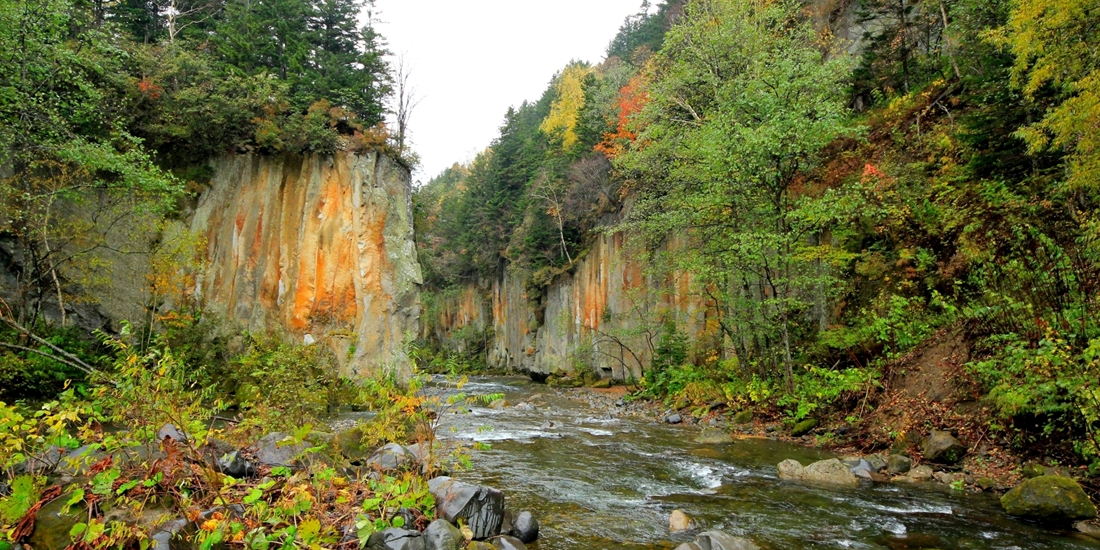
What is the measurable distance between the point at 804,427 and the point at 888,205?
5084mm

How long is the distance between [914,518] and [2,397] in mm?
15685

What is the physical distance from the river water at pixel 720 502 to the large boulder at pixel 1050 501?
0.22 meters

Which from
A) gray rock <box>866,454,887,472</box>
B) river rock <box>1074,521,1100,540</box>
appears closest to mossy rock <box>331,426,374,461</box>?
gray rock <box>866,454,887,472</box>

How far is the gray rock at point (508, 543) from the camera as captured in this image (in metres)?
4.42

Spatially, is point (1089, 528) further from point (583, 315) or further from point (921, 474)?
point (583, 315)

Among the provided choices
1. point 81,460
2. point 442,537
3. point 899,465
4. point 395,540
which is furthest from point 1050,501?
point 81,460

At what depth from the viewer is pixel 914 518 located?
5.48 meters

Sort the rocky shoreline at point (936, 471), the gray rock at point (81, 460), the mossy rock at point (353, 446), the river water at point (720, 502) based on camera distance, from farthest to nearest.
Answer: the mossy rock at point (353, 446) → the rocky shoreline at point (936, 471) → the river water at point (720, 502) → the gray rock at point (81, 460)

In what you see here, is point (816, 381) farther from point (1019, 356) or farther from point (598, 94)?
point (598, 94)

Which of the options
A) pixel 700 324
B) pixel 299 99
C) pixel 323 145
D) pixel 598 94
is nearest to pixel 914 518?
pixel 700 324

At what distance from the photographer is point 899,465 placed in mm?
7383

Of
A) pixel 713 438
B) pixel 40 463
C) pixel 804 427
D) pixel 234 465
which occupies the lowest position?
pixel 713 438

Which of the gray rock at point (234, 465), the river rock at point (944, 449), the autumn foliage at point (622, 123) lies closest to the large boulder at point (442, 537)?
the gray rock at point (234, 465)

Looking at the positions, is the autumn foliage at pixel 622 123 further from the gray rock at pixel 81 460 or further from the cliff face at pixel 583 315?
the gray rock at pixel 81 460
